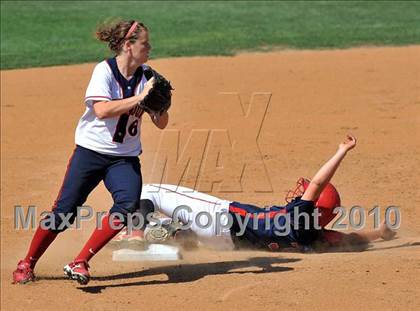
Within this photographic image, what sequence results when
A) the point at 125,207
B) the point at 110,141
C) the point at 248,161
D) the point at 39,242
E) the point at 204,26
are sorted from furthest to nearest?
the point at 204,26 → the point at 248,161 → the point at 39,242 → the point at 110,141 → the point at 125,207

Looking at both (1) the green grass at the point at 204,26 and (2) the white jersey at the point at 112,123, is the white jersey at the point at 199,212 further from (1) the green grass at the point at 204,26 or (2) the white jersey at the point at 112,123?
(1) the green grass at the point at 204,26

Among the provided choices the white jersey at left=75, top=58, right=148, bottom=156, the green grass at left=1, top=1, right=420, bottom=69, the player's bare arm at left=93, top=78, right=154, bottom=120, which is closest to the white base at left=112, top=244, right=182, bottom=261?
the white jersey at left=75, top=58, right=148, bottom=156

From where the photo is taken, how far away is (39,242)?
257 inches

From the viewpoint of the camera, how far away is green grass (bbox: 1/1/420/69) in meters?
14.9

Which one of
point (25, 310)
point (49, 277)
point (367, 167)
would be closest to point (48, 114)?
point (367, 167)

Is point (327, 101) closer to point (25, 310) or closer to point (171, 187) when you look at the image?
point (171, 187)

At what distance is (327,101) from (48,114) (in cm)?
363

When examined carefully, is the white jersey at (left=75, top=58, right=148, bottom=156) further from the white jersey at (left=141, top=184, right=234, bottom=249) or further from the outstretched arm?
the outstretched arm

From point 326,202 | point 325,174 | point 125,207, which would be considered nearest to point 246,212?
point 326,202

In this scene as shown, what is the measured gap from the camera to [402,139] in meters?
10.0

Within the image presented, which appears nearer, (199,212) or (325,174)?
(325,174)

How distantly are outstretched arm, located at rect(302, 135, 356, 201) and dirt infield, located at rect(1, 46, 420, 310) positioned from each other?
1.62ft

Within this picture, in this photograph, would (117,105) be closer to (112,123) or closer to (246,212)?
(112,123)

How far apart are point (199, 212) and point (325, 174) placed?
110cm
